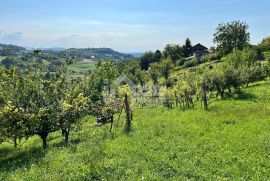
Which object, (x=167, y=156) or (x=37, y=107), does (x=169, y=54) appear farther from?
(x=167, y=156)

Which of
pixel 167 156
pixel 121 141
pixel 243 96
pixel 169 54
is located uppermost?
pixel 169 54

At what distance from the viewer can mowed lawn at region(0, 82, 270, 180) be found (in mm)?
18312

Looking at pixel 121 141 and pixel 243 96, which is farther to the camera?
pixel 243 96

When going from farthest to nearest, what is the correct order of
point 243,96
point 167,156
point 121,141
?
1. point 243,96
2. point 121,141
3. point 167,156

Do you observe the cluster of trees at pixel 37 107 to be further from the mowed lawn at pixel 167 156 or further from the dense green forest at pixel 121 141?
the mowed lawn at pixel 167 156

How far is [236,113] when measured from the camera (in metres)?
34.6

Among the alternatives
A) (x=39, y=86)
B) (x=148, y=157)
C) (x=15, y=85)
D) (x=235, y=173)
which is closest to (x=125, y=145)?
(x=148, y=157)

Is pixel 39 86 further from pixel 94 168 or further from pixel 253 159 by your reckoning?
pixel 253 159

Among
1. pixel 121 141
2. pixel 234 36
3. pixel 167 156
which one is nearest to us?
pixel 167 156

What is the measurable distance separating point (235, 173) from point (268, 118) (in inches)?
574

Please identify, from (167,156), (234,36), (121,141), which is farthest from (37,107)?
(234,36)

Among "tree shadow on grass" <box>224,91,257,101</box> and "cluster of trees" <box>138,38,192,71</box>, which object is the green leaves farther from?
"tree shadow on grass" <box>224,91,257,101</box>

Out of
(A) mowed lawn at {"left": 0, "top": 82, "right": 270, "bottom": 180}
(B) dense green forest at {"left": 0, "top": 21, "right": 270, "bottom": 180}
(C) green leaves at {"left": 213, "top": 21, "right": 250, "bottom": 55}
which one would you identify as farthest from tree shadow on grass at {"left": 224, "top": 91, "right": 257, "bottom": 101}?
(C) green leaves at {"left": 213, "top": 21, "right": 250, "bottom": 55}

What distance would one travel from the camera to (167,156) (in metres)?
21.0
